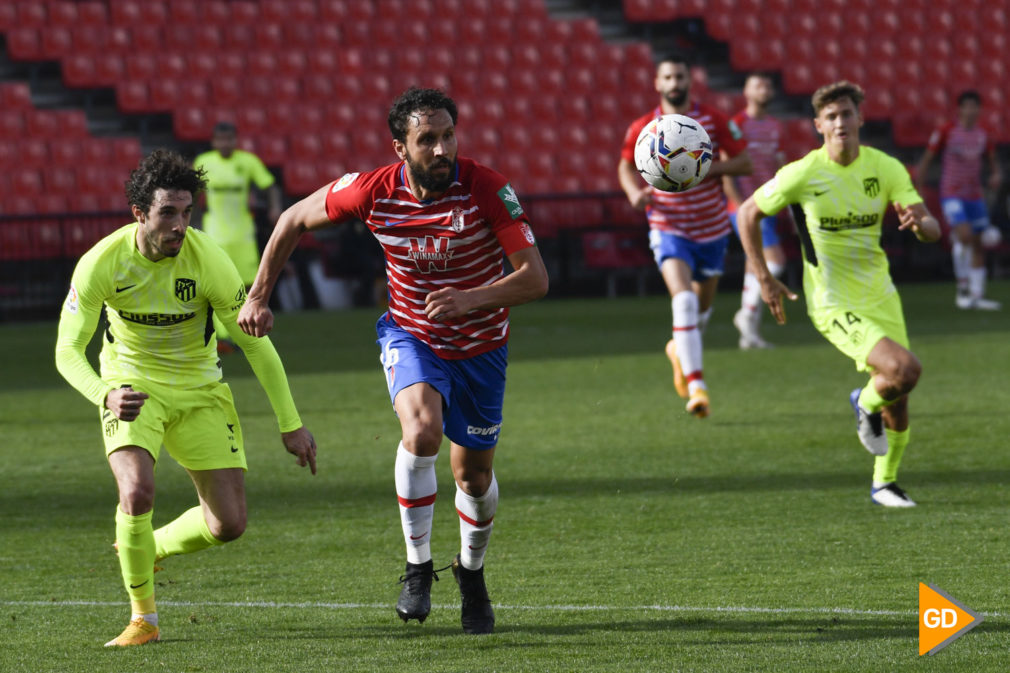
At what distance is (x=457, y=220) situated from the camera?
493 centimetres

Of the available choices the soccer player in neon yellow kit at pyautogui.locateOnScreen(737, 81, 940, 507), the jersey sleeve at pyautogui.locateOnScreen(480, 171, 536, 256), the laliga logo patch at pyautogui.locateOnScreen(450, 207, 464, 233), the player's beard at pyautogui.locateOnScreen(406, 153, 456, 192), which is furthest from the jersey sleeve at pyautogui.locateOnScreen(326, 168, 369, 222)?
the soccer player in neon yellow kit at pyautogui.locateOnScreen(737, 81, 940, 507)

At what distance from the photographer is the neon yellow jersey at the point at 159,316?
5062mm

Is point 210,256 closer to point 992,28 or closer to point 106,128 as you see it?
point 106,128

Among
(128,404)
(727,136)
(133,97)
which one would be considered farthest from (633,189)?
(133,97)

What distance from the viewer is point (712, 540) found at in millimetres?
6289

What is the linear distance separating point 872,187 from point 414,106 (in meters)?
2.99

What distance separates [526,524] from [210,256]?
7.44ft

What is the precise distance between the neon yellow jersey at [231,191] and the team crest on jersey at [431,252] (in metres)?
9.45

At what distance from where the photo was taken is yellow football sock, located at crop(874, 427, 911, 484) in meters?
6.90

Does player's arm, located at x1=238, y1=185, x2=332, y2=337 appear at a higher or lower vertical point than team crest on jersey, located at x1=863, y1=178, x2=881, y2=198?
higher

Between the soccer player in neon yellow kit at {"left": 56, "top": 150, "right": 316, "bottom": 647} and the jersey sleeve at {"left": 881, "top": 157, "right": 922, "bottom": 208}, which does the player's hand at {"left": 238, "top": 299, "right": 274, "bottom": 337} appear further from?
the jersey sleeve at {"left": 881, "top": 157, "right": 922, "bottom": 208}

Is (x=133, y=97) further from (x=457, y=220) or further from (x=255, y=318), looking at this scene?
(x=457, y=220)

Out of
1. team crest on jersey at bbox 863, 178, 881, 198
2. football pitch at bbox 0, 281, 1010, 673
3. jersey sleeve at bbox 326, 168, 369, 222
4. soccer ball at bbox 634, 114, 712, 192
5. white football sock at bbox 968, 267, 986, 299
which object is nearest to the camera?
football pitch at bbox 0, 281, 1010, 673

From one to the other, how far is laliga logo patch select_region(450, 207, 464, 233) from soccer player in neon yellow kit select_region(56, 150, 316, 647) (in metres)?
0.79
